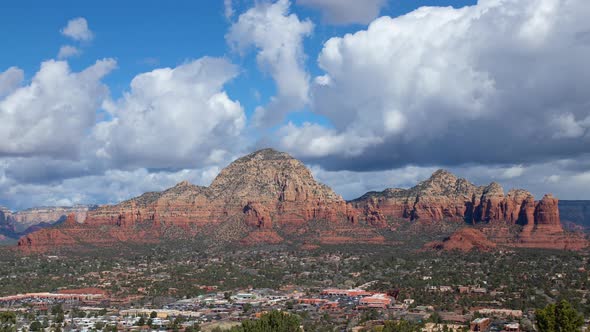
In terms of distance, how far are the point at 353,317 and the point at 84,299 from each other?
7353 cm

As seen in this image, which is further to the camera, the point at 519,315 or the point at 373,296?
the point at 373,296

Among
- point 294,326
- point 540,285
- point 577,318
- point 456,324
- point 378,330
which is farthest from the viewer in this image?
point 540,285

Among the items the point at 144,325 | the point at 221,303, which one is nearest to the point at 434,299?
the point at 221,303

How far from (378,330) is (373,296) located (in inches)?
2255

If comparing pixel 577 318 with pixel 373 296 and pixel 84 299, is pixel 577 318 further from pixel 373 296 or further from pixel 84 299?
pixel 84 299

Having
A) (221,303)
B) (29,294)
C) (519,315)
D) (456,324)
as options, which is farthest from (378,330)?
(29,294)

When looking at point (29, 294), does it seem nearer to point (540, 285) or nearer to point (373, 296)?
point (373, 296)

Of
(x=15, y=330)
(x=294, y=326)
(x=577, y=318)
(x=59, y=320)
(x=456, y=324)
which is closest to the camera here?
(x=577, y=318)

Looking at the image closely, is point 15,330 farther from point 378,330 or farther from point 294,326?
point 378,330

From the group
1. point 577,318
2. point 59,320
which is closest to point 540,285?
point 577,318

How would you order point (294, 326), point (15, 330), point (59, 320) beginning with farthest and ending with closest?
point (59, 320)
point (15, 330)
point (294, 326)

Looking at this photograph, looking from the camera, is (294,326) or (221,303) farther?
(221,303)

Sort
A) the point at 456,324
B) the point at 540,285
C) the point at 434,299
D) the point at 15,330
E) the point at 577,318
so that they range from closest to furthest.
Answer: the point at 577,318 → the point at 15,330 → the point at 456,324 → the point at 434,299 → the point at 540,285

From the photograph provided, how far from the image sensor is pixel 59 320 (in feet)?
481
